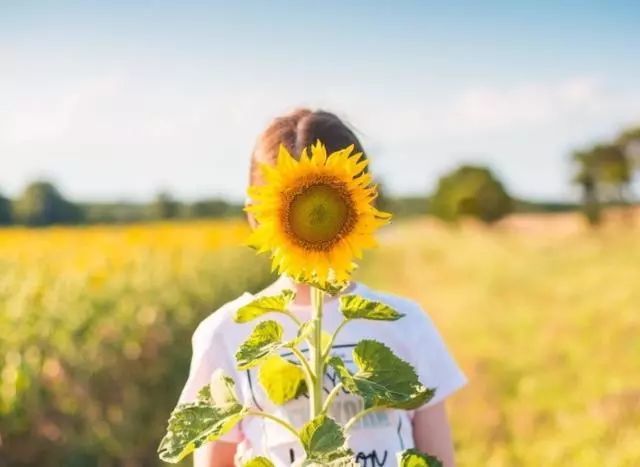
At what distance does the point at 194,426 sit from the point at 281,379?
0.25 m

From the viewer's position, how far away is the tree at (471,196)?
224 ft

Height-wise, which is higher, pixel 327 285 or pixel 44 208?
pixel 327 285

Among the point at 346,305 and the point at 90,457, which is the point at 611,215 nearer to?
the point at 90,457

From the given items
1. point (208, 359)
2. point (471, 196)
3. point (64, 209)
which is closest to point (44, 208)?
point (64, 209)

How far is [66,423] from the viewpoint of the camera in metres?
4.90

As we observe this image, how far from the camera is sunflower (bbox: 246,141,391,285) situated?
1.28 meters

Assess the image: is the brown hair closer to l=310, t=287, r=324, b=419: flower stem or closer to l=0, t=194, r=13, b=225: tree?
l=310, t=287, r=324, b=419: flower stem

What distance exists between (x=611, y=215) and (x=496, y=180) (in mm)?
19977

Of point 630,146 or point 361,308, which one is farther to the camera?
point 630,146

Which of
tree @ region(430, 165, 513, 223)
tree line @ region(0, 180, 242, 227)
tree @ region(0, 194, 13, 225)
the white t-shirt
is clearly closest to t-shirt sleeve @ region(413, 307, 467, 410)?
the white t-shirt

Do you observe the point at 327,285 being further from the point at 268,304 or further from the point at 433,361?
the point at 433,361

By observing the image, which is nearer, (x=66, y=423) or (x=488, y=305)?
(x=66, y=423)

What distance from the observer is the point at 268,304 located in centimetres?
139

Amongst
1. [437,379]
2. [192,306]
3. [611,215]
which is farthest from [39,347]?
[611,215]
